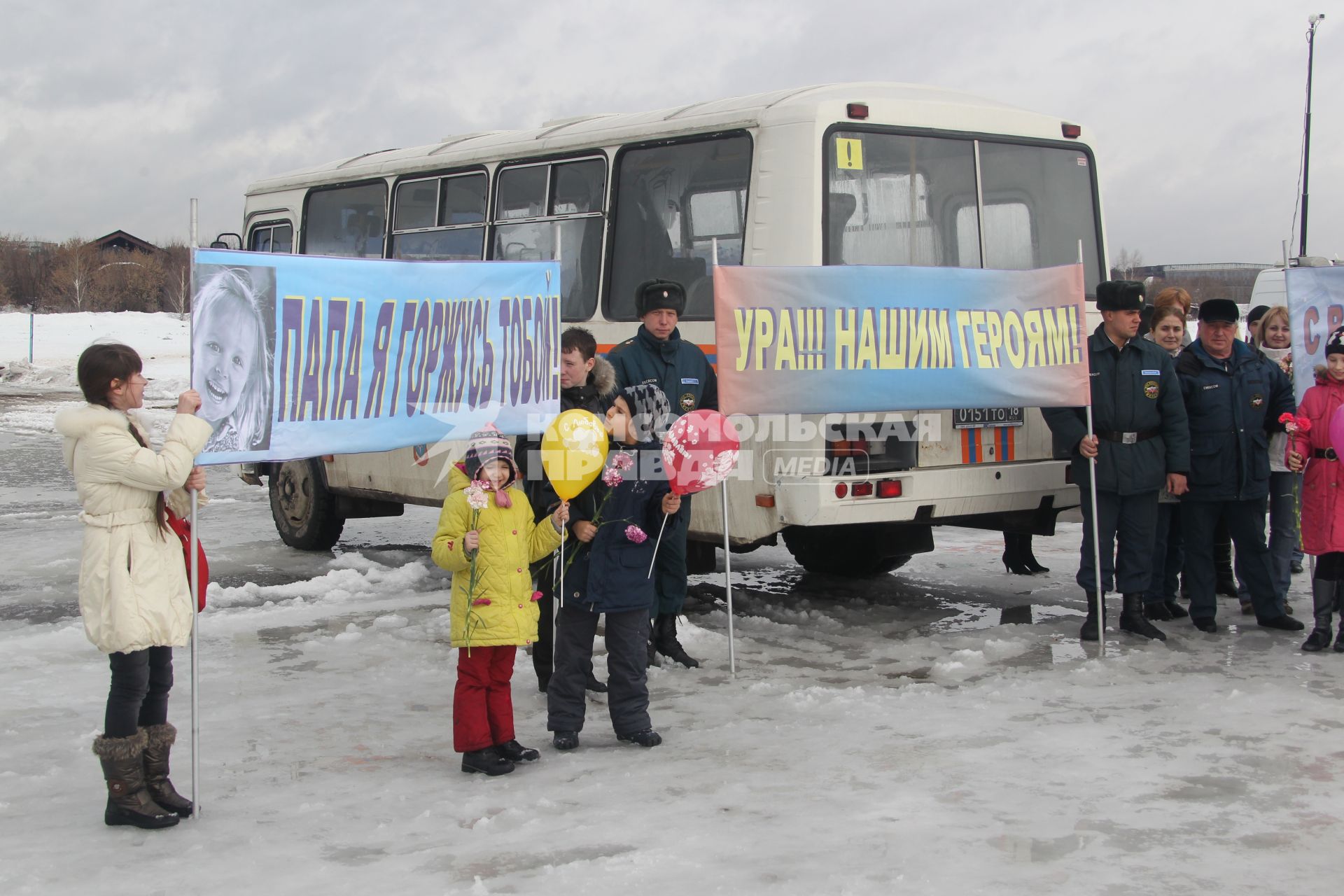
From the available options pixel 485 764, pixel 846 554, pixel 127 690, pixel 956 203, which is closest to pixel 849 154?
pixel 956 203

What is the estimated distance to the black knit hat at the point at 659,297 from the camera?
273 inches

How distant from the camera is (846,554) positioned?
10.2m

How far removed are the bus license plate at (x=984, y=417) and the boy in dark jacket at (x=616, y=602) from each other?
2798mm

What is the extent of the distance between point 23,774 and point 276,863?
5.29ft

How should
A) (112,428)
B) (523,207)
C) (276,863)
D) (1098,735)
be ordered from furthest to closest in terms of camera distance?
(523,207)
(1098,735)
(112,428)
(276,863)

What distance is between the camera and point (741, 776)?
527cm

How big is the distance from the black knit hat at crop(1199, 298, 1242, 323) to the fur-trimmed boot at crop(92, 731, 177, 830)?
5917mm

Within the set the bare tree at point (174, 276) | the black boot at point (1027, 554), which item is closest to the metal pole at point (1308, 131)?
the black boot at point (1027, 554)

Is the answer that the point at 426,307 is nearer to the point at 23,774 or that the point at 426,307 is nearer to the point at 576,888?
the point at 23,774

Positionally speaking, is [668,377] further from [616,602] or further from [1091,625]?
[1091,625]

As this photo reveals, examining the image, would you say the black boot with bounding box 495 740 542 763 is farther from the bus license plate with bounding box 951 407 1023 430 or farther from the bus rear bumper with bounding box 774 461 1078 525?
the bus license plate with bounding box 951 407 1023 430

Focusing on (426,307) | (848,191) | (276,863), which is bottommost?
(276,863)

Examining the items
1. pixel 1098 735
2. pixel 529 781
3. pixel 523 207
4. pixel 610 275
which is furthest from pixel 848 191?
pixel 529 781

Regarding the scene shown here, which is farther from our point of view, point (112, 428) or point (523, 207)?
point (523, 207)
